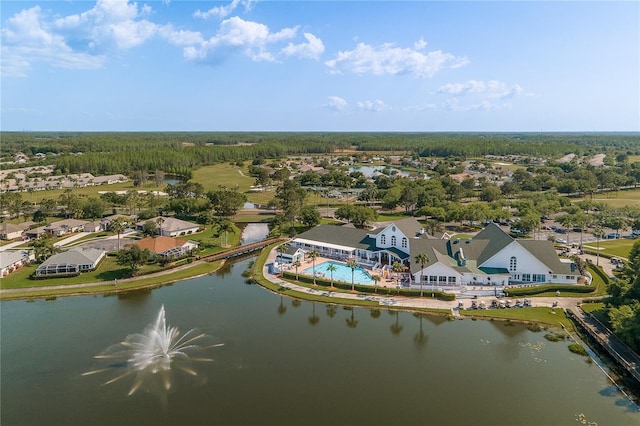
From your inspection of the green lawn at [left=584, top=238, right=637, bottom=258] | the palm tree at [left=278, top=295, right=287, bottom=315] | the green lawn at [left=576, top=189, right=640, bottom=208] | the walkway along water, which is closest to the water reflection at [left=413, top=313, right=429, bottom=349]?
the palm tree at [left=278, top=295, right=287, bottom=315]

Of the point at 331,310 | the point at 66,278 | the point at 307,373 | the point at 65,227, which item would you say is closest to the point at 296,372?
the point at 307,373

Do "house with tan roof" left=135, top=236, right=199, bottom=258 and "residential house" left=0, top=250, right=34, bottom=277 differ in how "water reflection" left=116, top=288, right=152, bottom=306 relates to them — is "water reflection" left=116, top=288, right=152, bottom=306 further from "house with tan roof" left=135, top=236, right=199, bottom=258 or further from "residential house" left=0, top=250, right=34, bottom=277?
"residential house" left=0, top=250, right=34, bottom=277

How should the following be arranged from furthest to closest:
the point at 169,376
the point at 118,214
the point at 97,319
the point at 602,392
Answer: the point at 118,214 → the point at 97,319 → the point at 169,376 → the point at 602,392

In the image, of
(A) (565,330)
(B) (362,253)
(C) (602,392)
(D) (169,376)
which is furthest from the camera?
(B) (362,253)

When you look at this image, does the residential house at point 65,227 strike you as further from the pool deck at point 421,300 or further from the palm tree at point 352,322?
the palm tree at point 352,322

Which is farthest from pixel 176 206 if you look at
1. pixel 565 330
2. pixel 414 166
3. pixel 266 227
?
pixel 414 166

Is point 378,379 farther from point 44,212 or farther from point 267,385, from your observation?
point 44,212
